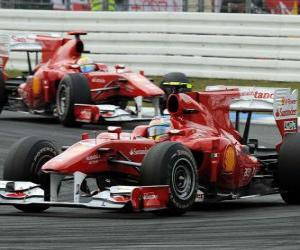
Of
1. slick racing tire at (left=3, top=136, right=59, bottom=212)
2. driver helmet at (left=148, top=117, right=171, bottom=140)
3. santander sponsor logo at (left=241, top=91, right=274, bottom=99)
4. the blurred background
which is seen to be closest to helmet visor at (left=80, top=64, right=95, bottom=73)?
the blurred background

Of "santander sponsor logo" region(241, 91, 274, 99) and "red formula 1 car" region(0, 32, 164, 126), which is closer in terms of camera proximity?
"santander sponsor logo" region(241, 91, 274, 99)

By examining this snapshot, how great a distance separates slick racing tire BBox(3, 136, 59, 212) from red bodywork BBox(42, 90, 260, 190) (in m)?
0.38

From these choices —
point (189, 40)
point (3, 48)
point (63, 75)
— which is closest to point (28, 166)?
point (63, 75)

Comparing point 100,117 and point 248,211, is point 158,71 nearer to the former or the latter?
point 100,117

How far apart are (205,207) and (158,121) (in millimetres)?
973

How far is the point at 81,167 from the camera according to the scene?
9445 millimetres

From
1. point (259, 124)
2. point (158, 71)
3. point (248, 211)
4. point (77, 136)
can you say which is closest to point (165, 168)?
point (248, 211)

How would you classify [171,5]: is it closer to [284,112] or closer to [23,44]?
[23,44]

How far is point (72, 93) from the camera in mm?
17250

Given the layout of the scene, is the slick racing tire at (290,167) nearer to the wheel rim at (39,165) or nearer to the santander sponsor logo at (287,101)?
the santander sponsor logo at (287,101)

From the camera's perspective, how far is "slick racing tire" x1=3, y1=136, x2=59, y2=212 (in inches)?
389

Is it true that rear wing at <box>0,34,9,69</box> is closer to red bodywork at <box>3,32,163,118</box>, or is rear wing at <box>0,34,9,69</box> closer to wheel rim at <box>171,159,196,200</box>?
red bodywork at <box>3,32,163,118</box>

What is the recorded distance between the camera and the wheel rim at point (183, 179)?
9.40 m

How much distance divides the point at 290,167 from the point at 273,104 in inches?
28.6
